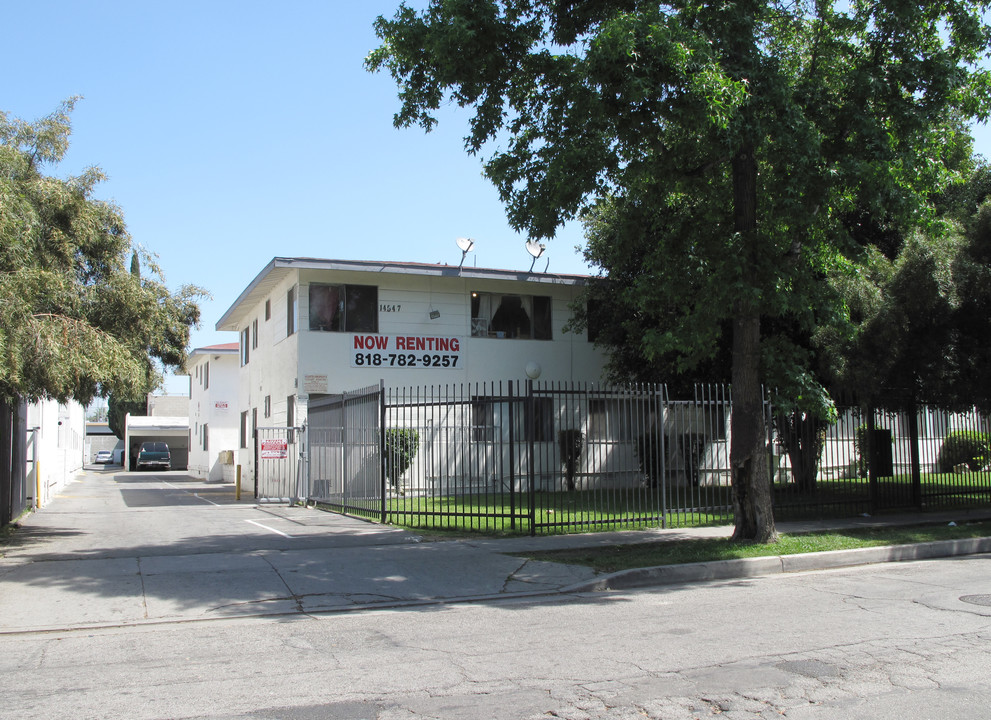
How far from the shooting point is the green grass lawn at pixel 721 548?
10914 millimetres

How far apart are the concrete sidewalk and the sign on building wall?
704cm

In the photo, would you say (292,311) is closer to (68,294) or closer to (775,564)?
(68,294)

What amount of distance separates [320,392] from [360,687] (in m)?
16.3

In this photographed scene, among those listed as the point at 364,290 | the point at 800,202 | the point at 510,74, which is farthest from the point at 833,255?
the point at 364,290

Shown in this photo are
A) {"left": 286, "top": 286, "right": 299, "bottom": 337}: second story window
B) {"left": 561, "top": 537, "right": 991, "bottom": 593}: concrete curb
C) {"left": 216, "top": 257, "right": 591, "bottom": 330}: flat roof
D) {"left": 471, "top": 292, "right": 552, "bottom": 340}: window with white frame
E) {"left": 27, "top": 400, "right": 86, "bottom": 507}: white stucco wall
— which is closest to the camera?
{"left": 561, "top": 537, "right": 991, "bottom": 593}: concrete curb

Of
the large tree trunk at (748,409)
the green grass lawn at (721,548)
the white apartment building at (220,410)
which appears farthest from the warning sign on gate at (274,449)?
the white apartment building at (220,410)

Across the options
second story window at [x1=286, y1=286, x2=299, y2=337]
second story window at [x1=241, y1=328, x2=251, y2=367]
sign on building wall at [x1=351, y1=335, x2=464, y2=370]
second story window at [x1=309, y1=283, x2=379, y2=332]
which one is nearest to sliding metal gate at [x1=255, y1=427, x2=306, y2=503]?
sign on building wall at [x1=351, y1=335, x2=464, y2=370]

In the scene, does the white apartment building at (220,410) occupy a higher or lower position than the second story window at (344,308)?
lower

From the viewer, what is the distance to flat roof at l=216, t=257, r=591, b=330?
21.2m

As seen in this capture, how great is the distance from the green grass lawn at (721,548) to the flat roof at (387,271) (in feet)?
38.8

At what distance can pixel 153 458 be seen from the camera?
169ft

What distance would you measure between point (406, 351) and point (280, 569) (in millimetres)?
12368

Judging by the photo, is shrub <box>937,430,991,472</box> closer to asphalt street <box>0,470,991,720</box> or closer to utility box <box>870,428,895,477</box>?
utility box <box>870,428,895,477</box>

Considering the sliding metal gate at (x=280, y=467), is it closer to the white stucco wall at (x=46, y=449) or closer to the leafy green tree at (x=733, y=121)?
the white stucco wall at (x=46, y=449)
